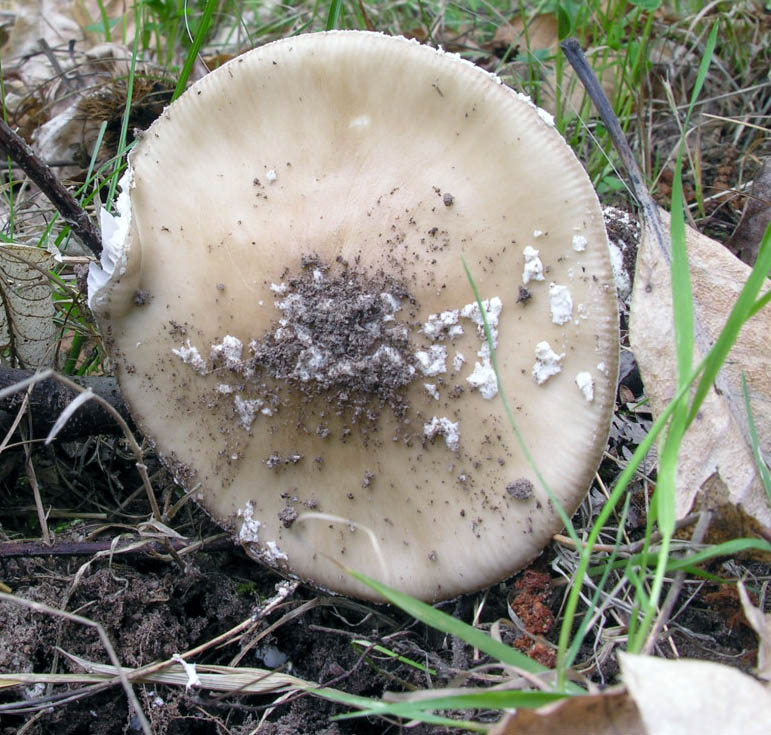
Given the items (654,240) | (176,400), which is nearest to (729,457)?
(654,240)

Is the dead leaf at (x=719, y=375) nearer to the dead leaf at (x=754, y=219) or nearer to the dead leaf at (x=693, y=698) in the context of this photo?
the dead leaf at (x=693, y=698)

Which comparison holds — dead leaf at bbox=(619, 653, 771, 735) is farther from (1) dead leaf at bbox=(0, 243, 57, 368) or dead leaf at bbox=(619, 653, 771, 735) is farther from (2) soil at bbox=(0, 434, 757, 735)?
(1) dead leaf at bbox=(0, 243, 57, 368)

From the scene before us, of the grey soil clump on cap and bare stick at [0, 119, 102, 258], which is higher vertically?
bare stick at [0, 119, 102, 258]

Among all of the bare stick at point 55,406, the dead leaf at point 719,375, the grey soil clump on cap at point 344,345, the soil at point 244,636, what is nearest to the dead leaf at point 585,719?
the soil at point 244,636

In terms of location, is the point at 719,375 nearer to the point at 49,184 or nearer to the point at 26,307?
the point at 49,184

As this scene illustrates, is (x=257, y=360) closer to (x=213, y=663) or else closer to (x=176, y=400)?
(x=176, y=400)

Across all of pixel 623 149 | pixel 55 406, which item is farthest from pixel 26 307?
pixel 623 149

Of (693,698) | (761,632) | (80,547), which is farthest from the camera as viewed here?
(80,547)

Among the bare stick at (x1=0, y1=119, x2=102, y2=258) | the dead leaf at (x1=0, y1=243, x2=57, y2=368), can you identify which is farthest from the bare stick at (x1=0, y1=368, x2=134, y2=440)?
the bare stick at (x1=0, y1=119, x2=102, y2=258)
